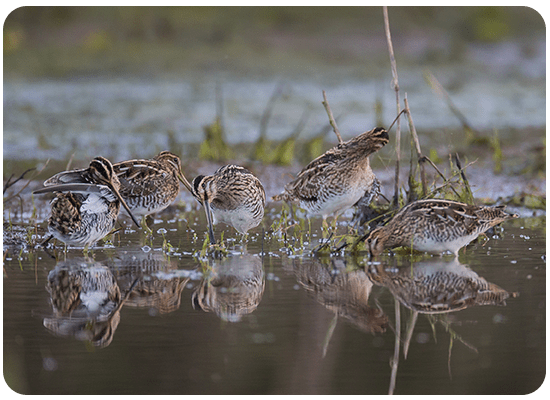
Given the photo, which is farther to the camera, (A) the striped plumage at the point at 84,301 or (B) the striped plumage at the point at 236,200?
(B) the striped plumage at the point at 236,200

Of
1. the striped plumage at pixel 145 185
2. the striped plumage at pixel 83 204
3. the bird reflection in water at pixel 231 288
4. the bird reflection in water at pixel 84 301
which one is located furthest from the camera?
the striped plumage at pixel 145 185

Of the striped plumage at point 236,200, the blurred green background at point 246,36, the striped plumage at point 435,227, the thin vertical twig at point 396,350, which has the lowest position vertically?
the thin vertical twig at point 396,350

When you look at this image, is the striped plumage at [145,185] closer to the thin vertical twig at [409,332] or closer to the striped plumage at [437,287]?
the striped plumage at [437,287]

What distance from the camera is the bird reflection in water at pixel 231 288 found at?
598cm

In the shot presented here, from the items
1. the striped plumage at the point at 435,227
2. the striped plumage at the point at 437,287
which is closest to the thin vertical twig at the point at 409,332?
the striped plumage at the point at 437,287

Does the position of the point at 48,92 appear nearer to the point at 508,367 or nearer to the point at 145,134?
the point at 145,134

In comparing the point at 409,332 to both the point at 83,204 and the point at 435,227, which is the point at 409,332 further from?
the point at 83,204

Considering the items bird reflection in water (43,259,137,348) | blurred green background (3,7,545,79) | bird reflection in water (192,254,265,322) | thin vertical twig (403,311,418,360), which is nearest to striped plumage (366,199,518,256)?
bird reflection in water (192,254,265,322)

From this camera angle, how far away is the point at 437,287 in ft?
21.1

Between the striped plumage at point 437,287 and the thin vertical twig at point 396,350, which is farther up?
the striped plumage at point 437,287

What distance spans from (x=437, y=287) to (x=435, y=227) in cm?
109

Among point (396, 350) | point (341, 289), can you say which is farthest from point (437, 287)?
point (396, 350)

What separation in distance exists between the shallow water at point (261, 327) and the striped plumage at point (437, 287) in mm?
45

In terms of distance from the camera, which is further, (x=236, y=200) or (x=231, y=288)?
(x=236, y=200)
